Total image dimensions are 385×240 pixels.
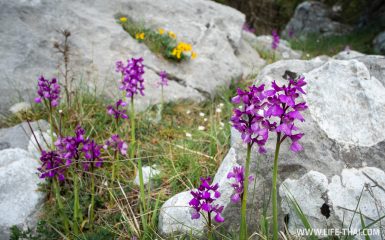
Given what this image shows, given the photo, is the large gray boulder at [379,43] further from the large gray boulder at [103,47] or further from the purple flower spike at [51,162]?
the purple flower spike at [51,162]

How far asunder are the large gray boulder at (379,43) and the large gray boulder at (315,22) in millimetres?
4255

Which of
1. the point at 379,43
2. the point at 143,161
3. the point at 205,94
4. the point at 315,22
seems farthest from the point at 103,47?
the point at 315,22

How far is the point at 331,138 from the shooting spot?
250 cm

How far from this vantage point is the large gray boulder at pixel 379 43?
1254 cm

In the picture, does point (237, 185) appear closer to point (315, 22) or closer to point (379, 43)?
point (379, 43)

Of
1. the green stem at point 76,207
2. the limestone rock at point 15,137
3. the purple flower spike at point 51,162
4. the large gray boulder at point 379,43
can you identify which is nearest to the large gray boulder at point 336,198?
the green stem at point 76,207

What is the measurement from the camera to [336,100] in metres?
2.67

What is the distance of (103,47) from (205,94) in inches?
73.1


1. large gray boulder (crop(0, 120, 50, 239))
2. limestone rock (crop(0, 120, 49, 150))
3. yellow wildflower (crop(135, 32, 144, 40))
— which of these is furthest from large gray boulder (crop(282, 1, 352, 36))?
large gray boulder (crop(0, 120, 50, 239))

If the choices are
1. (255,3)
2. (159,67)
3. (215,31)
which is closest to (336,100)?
(159,67)

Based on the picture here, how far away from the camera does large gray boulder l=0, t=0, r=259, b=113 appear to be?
4699mm

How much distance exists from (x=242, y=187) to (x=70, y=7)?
4944 millimetres

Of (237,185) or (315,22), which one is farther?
(315,22)

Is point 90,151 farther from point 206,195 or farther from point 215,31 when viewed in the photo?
point 215,31
